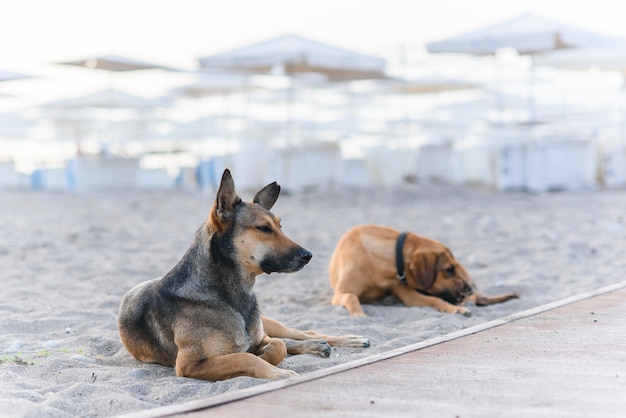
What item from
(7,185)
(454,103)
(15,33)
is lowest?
(7,185)

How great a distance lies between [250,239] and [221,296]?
0.29m

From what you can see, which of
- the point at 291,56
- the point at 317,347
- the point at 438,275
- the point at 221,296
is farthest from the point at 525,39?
the point at 221,296

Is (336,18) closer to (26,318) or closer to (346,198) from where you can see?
(346,198)

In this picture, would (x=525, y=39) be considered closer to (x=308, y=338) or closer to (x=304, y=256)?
(x=308, y=338)

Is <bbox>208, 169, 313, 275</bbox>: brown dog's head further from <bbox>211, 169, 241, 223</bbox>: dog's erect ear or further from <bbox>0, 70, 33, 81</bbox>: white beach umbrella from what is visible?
<bbox>0, 70, 33, 81</bbox>: white beach umbrella

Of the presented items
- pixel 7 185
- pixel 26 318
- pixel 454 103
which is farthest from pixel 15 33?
pixel 26 318

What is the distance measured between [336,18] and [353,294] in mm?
24741

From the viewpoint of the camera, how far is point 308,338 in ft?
14.5

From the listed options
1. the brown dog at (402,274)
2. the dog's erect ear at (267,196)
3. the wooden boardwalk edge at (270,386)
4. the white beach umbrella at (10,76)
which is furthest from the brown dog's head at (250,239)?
the white beach umbrella at (10,76)

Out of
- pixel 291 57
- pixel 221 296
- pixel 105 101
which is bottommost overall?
pixel 221 296

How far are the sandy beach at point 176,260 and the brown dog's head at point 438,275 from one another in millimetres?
182

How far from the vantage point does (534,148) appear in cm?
1694

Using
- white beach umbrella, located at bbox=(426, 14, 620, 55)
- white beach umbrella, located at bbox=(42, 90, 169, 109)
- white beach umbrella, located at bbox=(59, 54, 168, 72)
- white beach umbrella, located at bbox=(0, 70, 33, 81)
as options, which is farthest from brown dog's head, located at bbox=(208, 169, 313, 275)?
white beach umbrella, located at bbox=(42, 90, 169, 109)

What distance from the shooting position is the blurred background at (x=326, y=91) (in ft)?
54.7
